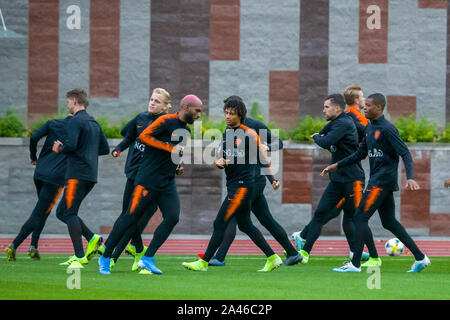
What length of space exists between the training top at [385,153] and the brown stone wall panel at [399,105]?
9.90 metres

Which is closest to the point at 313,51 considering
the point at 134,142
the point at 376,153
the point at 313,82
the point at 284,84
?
the point at 313,82

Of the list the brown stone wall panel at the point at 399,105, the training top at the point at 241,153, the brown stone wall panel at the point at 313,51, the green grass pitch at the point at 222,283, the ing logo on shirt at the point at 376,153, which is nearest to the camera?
the green grass pitch at the point at 222,283

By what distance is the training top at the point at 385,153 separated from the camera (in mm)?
10680

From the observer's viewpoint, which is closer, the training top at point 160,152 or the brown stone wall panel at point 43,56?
the training top at point 160,152

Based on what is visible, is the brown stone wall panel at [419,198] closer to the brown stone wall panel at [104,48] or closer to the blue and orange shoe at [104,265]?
the brown stone wall panel at [104,48]

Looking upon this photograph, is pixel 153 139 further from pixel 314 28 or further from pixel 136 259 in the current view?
pixel 314 28

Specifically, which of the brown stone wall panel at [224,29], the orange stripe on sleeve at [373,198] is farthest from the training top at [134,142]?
the brown stone wall panel at [224,29]

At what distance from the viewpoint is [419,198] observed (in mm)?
19609

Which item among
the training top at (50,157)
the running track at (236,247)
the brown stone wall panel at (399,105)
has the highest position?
the brown stone wall panel at (399,105)

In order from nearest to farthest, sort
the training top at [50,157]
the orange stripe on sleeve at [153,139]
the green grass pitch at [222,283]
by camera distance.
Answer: the green grass pitch at [222,283] → the orange stripe on sleeve at [153,139] → the training top at [50,157]

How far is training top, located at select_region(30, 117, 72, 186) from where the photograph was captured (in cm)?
1225

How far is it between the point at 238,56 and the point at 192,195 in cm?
357

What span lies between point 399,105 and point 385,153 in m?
10.2
